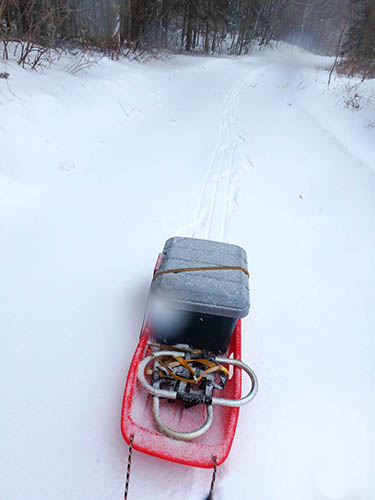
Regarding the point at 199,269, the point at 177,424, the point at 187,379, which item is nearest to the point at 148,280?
the point at 199,269

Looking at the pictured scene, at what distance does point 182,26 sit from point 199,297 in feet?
80.2

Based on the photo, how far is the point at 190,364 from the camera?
1840 mm

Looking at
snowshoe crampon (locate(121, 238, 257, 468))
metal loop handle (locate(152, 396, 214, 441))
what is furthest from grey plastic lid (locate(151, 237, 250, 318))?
metal loop handle (locate(152, 396, 214, 441))

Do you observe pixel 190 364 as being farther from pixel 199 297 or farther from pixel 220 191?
pixel 220 191

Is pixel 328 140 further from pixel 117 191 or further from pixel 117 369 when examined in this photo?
pixel 117 369

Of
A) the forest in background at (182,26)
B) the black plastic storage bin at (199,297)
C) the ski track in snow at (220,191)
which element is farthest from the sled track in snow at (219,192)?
the forest in background at (182,26)

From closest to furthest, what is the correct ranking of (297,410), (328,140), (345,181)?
(297,410) → (345,181) → (328,140)

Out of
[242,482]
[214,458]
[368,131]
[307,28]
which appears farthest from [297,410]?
[307,28]

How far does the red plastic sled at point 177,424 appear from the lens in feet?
4.69

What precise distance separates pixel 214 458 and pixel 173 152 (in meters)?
4.83

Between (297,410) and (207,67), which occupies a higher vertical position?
(207,67)

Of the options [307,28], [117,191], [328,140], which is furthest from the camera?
[307,28]

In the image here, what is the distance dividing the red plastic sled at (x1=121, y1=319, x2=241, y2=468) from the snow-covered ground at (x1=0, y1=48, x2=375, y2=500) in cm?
16

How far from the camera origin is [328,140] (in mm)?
6887
